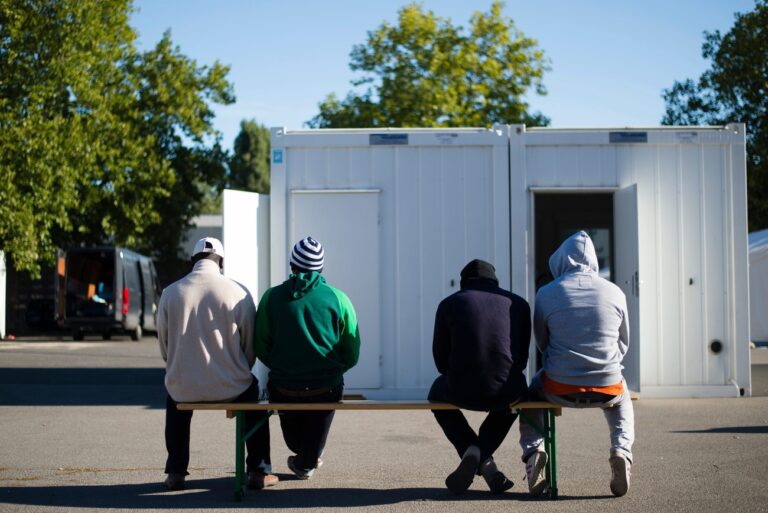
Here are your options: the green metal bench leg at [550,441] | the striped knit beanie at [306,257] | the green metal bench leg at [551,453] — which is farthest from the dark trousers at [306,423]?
the green metal bench leg at [551,453]

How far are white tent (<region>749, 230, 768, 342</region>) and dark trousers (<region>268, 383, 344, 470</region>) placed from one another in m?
20.2

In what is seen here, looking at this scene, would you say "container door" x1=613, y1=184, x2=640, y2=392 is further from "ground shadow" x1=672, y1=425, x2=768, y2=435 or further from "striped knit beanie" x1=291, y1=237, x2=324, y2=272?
"striped knit beanie" x1=291, y1=237, x2=324, y2=272

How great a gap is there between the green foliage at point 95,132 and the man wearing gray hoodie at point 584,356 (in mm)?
24705

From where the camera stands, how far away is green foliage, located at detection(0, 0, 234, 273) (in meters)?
30.5

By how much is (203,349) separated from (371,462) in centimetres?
205

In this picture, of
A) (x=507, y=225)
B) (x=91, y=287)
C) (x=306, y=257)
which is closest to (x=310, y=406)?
(x=306, y=257)

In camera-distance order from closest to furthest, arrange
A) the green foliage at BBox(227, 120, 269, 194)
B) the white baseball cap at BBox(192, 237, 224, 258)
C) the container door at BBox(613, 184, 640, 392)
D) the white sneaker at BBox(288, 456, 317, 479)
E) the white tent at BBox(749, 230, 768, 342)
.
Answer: the white baseball cap at BBox(192, 237, 224, 258) → the white sneaker at BBox(288, 456, 317, 479) → the container door at BBox(613, 184, 640, 392) → the white tent at BBox(749, 230, 768, 342) → the green foliage at BBox(227, 120, 269, 194)

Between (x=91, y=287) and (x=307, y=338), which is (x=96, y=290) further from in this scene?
(x=307, y=338)

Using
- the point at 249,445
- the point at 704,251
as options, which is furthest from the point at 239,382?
the point at 704,251

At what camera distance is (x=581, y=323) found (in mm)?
7129

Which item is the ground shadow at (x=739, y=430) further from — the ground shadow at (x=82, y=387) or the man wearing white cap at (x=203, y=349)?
the ground shadow at (x=82, y=387)

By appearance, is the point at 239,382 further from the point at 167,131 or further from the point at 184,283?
the point at 167,131

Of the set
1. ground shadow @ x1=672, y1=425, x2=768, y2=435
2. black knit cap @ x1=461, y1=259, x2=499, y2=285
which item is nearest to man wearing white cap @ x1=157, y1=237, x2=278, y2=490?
black knit cap @ x1=461, y1=259, x2=499, y2=285

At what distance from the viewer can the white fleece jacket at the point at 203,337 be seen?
730 centimetres
